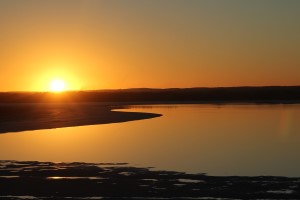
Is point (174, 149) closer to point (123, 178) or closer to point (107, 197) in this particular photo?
point (123, 178)

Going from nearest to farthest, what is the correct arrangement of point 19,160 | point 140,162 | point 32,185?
point 32,185 < point 140,162 < point 19,160

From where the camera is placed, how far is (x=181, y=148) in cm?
2798

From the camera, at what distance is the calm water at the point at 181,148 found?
2156 cm

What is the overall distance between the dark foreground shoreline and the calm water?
186 cm

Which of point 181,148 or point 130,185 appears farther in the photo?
point 181,148

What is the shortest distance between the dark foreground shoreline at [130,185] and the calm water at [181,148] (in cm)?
186

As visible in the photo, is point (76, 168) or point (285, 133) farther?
point (285, 133)

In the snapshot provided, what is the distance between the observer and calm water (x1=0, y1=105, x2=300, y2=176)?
21562 mm

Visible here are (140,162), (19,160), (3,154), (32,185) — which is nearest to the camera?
(32,185)

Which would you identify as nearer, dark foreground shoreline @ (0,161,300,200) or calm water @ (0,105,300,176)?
dark foreground shoreline @ (0,161,300,200)

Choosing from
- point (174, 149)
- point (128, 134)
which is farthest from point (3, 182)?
point (128, 134)

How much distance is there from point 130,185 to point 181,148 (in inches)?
448

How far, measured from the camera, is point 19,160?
2416 cm

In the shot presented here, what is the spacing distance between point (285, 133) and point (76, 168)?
62.8 feet
